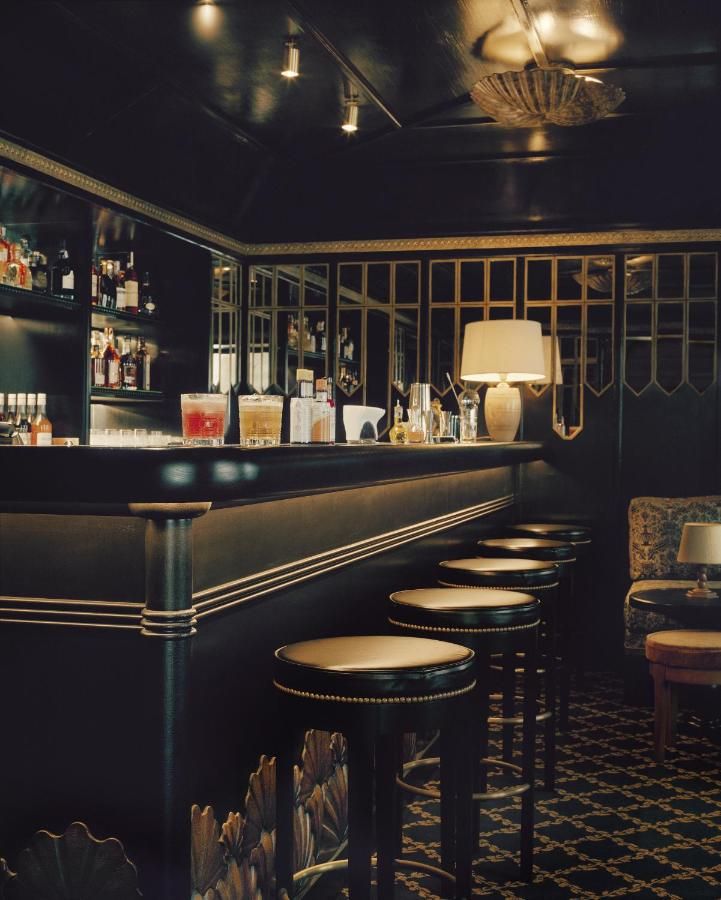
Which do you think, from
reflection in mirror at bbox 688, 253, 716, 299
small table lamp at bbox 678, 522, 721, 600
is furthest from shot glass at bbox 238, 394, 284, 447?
reflection in mirror at bbox 688, 253, 716, 299

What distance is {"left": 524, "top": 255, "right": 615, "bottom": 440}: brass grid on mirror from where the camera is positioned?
6.28 m

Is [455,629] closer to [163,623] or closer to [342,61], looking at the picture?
[163,623]

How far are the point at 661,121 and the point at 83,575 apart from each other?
4.92 m

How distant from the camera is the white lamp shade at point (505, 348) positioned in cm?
556

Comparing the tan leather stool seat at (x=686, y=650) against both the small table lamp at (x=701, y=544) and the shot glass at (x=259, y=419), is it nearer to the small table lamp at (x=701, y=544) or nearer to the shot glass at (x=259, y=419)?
the small table lamp at (x=701, y=544)

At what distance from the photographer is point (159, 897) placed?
1.93m

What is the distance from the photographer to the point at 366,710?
2.00 meters

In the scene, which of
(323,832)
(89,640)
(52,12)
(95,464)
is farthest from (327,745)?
(52,12)

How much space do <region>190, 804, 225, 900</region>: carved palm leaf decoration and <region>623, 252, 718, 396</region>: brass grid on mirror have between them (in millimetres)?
4608

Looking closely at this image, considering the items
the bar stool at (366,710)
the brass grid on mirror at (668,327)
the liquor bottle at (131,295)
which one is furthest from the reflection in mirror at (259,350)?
the bar stool at (366,710)

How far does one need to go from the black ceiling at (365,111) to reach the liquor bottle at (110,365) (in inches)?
30.3

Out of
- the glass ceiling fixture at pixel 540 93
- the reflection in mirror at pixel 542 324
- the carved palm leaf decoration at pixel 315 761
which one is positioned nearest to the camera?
the carved palm leaf decoration at pixel 315 761

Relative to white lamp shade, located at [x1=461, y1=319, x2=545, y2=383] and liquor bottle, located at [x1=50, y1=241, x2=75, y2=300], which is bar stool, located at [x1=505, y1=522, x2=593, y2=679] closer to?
white lamp shade, located at [x1=461, y1=319, x2=545, y2=383]

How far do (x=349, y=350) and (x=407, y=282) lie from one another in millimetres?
577
